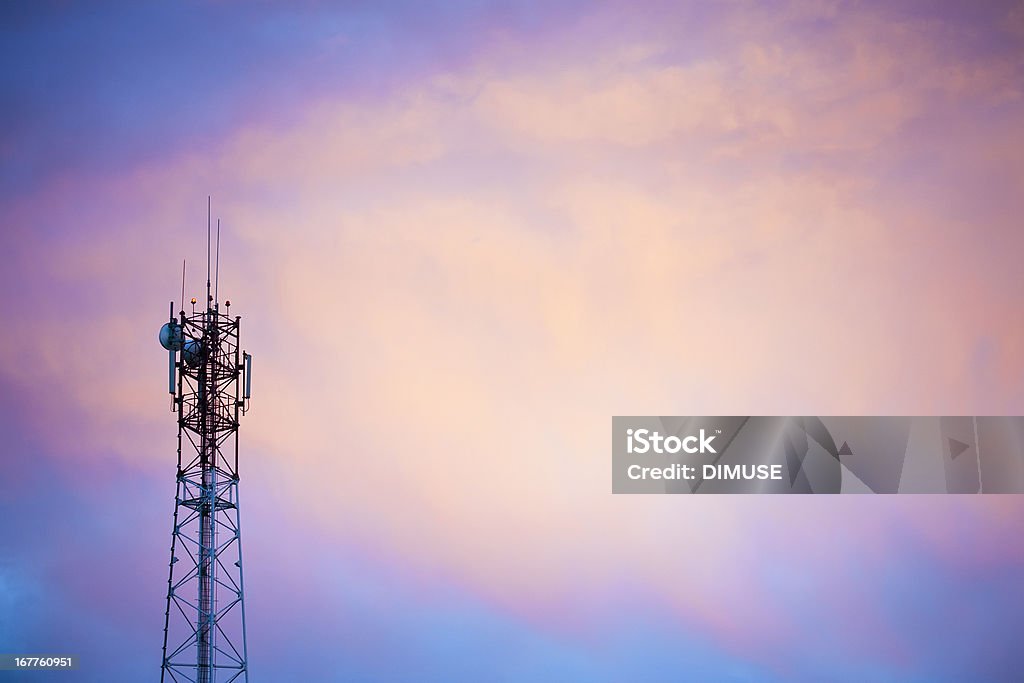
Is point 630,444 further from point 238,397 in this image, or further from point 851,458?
point 238,397

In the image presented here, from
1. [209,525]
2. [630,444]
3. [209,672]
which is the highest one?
[630,444]

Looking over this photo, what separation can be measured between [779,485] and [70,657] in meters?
47.7

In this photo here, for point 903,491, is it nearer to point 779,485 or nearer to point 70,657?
point 779,485

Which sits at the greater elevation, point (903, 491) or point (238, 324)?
point (238, 324)

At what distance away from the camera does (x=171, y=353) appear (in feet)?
253

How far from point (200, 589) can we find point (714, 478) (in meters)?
34.9

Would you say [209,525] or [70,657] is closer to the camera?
[209,525]

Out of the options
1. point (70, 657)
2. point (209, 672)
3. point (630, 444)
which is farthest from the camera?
point (630, 444)

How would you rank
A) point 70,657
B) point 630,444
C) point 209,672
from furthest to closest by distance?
point 630,444, point 70,657, point 209,672

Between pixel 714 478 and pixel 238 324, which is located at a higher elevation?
pixel 238 324

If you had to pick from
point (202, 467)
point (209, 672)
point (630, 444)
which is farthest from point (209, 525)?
point (630, 444)

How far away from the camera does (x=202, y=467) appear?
76938mm

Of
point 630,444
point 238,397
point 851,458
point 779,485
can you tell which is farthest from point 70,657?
point 851,458

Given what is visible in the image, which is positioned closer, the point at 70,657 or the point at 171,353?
the point at 171,353
